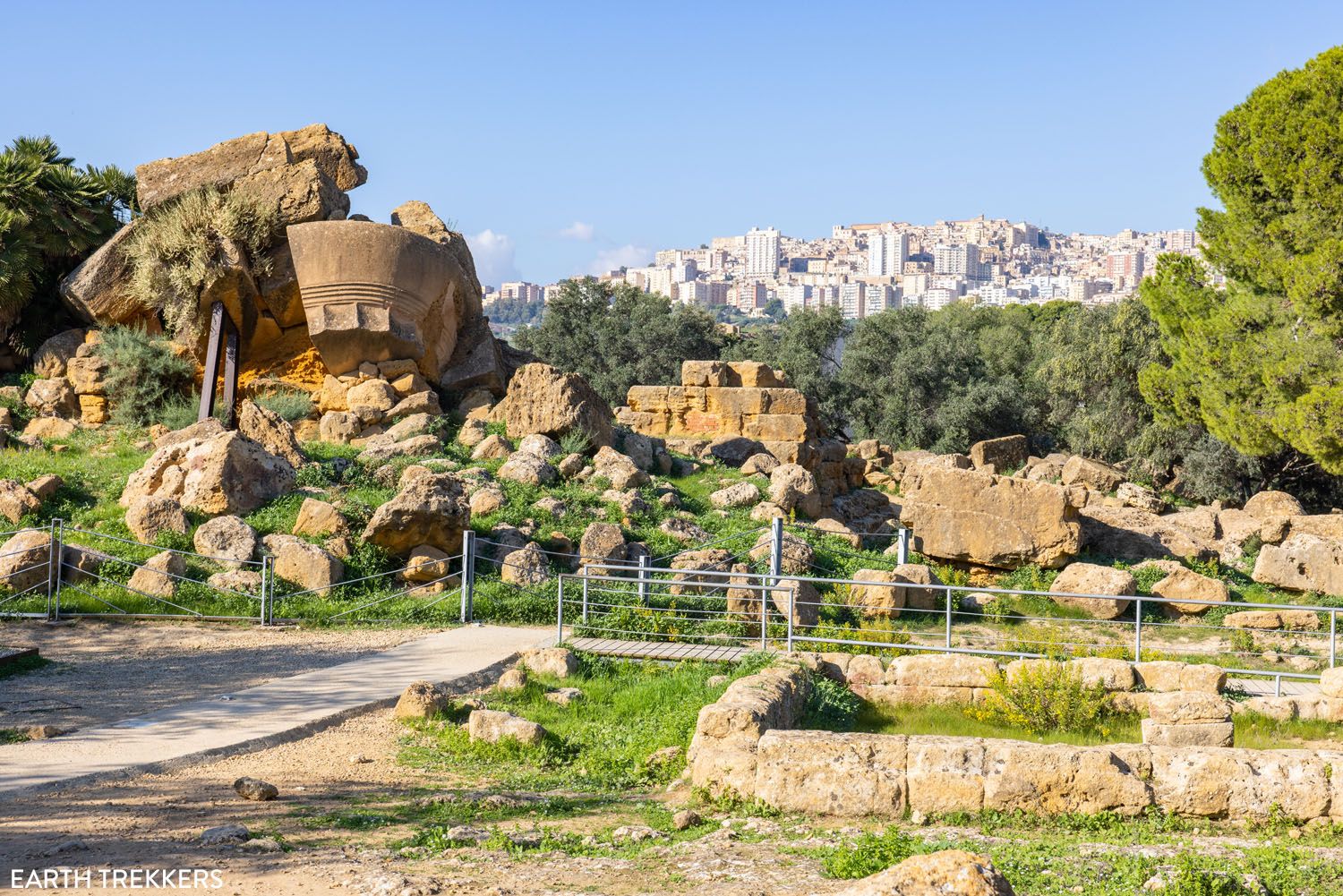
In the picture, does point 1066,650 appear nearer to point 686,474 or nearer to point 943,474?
point 943,474

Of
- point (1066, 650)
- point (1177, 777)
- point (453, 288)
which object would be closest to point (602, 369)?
point (453, 288)

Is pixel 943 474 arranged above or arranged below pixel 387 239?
below

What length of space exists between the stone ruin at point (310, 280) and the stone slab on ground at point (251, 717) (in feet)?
31.7

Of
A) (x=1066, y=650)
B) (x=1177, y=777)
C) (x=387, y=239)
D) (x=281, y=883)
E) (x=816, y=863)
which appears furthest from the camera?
(x=387, y=239)

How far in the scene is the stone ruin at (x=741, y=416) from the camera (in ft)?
80.5

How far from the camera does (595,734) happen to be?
31.4 feet

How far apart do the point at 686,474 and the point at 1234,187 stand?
12537mm

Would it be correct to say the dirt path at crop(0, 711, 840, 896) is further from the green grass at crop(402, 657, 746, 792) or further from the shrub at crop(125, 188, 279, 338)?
the shrub at crop(125, 188, 279, 338)

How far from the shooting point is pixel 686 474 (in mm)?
21531

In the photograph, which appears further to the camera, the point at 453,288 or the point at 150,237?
the point at 453,288

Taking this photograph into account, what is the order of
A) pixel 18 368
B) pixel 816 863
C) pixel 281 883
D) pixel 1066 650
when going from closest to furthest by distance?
pixel 281 883, pixel 816 863, pixel 1066 650, pixel 18 368

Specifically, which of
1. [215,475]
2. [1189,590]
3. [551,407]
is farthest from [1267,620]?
[215,475]

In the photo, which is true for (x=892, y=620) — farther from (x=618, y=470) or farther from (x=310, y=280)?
(x=310, y=280)

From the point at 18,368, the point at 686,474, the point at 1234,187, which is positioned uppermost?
the point at 1234,187
